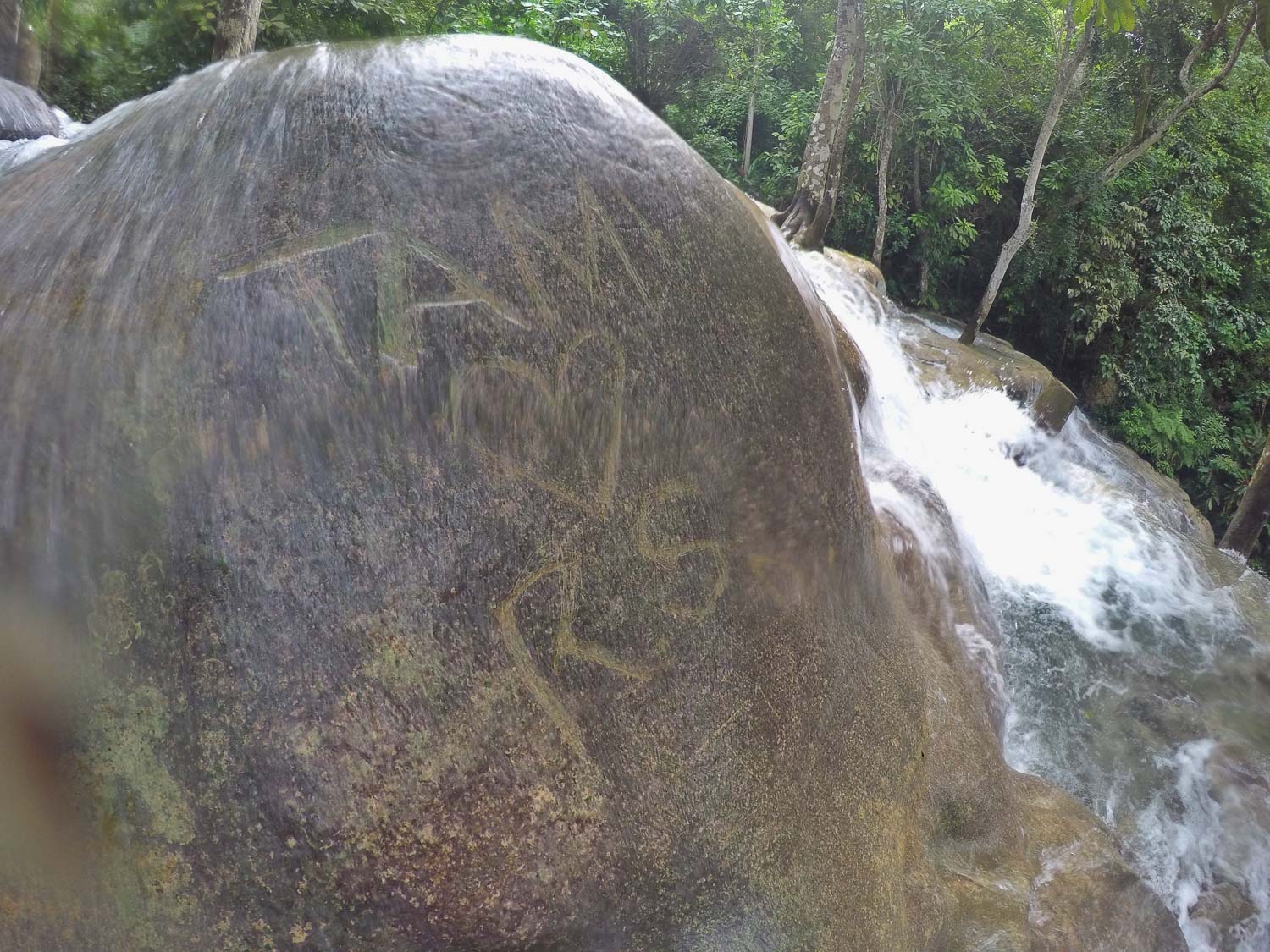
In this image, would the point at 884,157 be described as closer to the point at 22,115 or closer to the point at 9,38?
the point at 9,38

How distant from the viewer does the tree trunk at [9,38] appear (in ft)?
13.7

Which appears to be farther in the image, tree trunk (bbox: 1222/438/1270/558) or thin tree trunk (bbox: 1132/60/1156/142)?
thin tree trunk (bbox: 1132/60/1156/142)

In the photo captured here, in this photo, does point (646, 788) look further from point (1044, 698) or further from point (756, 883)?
point (1044, 698)

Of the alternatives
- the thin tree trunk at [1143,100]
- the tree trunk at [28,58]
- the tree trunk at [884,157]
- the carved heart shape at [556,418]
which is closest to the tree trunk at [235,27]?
the tree trunk at [28,58]

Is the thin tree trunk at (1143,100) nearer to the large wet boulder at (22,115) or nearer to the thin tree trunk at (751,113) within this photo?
the thin tree trunk at (751,113)

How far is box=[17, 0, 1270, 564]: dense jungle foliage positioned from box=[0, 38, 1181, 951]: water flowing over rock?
25.4 ft

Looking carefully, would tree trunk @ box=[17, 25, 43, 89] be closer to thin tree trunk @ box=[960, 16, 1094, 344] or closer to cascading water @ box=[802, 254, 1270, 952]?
cascading water @ box=[802, 254, 1270, 952]

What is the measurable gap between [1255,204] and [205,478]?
14028 millimetres

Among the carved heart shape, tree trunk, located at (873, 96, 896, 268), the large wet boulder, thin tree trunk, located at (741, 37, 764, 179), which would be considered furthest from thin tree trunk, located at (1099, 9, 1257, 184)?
the large wet boulder

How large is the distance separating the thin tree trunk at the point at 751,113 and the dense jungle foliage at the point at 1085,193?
76 millimetres

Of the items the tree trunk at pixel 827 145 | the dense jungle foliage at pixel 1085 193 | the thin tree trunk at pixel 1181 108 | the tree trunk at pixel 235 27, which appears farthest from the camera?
the dense jungle foliage at pixel 1085 193

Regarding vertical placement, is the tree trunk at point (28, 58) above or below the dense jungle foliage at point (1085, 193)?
above

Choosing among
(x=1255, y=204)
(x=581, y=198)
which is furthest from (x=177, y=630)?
(x=1255, y=204)

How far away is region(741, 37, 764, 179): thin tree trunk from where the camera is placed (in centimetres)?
1162
